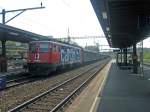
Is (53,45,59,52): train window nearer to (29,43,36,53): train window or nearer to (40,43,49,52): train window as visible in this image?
(40,43,49,52): train window

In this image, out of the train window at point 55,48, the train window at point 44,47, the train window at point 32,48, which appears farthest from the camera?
the train window at point 55,48

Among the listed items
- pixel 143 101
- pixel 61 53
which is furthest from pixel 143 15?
pixel 61 53

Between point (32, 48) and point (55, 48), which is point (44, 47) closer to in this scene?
point (32, 48)

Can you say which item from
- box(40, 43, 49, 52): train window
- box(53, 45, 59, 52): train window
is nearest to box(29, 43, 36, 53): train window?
box(40, 43, 49, 52): train window

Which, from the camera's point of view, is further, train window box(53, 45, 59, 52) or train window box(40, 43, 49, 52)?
train window box(53, 45, 59, 52)

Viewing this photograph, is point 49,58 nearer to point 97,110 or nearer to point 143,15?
point 143,15

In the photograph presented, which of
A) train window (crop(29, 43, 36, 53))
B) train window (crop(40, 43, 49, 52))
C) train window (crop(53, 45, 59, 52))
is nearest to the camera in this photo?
train window (crop(40, 43, 49, 52))

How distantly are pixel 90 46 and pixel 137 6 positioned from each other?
402 ft

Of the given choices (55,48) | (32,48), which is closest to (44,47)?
(32,48)

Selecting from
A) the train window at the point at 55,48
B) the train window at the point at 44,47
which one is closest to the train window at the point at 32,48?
the train window at the point at 44,47

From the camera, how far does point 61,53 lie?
1300 inches

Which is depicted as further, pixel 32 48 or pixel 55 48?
pixel 55 48

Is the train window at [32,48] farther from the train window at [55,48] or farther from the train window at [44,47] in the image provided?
the train window at [55,48]

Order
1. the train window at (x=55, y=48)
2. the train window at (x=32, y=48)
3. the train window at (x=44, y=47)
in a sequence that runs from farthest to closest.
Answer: the train window at (x=55, y=48)
the train window at (x=32, y=48)
the train window at (x=44, y=47)
